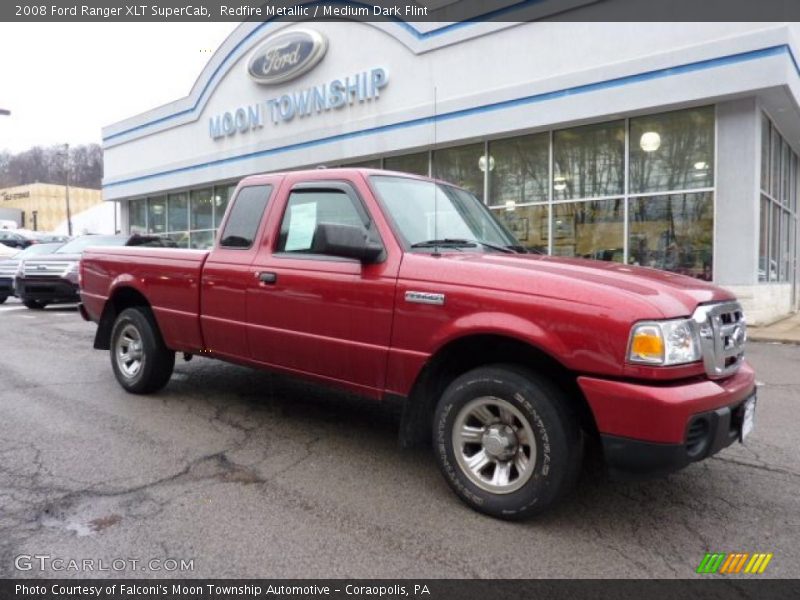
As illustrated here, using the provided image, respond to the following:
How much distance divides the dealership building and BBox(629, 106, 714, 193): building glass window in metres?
0.02

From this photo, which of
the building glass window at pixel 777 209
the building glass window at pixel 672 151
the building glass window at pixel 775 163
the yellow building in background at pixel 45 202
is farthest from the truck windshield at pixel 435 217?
the yellow building in background at pixel 45 202

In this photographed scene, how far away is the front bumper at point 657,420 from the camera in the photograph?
2.78 meters

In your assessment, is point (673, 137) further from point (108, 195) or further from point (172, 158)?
point (108, 195)

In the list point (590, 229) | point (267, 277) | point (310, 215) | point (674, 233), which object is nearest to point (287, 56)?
point (590, 229)

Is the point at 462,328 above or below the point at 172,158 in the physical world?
below

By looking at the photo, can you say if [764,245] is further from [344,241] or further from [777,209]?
[344,241]

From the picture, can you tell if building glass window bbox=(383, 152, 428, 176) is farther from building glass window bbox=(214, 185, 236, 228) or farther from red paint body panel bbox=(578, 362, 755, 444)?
red paint body panel bbox=(578, 362, 755, 444)

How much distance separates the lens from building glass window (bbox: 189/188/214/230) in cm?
2091

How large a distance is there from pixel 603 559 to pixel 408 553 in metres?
0.91

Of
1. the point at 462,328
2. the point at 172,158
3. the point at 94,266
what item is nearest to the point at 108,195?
the point at 172,158

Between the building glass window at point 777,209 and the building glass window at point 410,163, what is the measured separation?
7.07 metres

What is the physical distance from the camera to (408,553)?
289 cm

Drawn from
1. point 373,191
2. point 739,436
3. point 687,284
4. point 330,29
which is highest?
point 330,29

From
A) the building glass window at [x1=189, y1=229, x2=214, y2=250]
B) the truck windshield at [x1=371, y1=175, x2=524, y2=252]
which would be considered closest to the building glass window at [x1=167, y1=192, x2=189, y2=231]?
the building glass window at [x1=189, y1=229, x2=214, y2=250]
